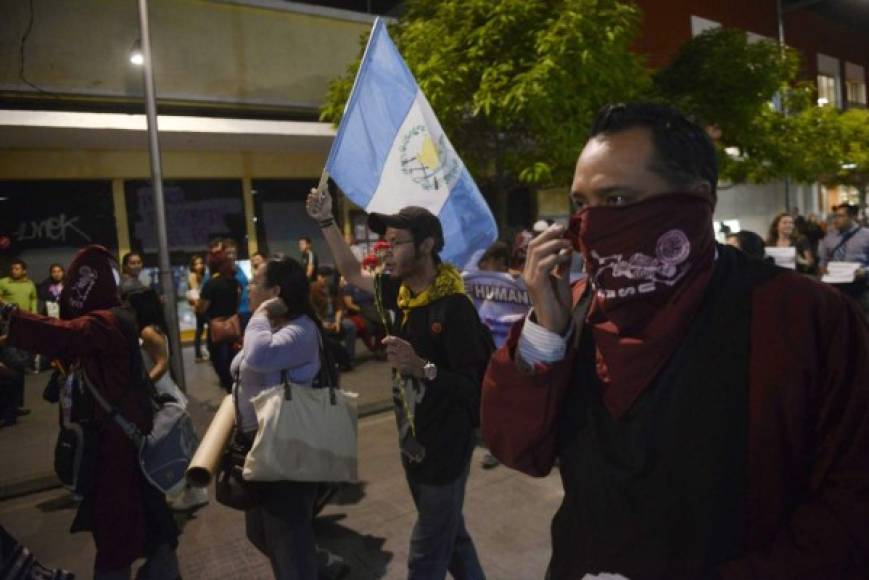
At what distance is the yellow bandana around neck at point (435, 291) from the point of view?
9.44 feet

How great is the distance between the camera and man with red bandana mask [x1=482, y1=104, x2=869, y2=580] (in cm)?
120

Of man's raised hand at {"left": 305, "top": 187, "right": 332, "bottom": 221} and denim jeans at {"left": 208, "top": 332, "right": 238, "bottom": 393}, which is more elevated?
man's raised hand at {"left": 305, "top": 187, "right": 332, "bottom": 221}

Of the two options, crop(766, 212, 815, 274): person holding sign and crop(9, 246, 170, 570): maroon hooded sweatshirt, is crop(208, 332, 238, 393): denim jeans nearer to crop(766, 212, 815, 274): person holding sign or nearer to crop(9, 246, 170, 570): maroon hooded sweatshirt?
crop(9, 246, 170, 570): maroon hooded sweatshirt

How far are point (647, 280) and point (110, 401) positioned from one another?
2750 millimetres

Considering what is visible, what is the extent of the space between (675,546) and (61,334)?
110 inches

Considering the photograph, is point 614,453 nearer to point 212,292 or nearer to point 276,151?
point 212,292

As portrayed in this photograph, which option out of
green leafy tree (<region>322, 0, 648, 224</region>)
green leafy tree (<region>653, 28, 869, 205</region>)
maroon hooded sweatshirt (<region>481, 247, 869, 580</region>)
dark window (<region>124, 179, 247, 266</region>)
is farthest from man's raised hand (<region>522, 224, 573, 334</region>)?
dark window (<region>124, 179, 247, 266</region>)

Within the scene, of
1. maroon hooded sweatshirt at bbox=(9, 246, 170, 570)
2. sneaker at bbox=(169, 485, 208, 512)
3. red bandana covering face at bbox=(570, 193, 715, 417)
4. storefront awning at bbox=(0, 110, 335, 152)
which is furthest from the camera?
storefront awning at bbox=(0, 110, 335, 152)

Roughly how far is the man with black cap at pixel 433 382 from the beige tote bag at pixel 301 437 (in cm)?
34

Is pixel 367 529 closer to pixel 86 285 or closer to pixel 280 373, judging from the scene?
pixel 280 373

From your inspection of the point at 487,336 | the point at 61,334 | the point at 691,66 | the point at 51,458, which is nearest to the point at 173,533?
the point at 61,334

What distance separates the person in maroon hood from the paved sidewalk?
0.90 meters

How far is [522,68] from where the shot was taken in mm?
8047

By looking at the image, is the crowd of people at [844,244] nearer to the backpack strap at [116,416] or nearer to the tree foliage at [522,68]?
the tree foliage at [522,68]
